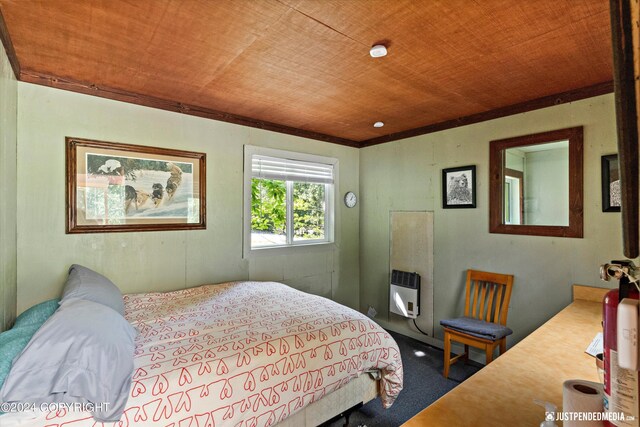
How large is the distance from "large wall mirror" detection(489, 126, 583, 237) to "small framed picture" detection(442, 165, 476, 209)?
188 mm

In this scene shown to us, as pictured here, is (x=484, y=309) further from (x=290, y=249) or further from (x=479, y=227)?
(x=290, y=249)

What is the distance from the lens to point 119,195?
103 inches

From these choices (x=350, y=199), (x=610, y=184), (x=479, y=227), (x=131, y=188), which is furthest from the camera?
(x=350, y=199)

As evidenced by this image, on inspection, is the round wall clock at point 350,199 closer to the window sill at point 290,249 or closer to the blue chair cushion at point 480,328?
the window sill at point 290,249

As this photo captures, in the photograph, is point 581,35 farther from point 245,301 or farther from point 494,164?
point 245,301

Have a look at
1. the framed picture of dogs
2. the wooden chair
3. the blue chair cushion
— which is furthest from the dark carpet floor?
the framed picture of dogs

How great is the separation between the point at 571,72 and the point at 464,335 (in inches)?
88.4

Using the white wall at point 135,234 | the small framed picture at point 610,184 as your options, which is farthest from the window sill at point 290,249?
the small framed picture at point 610,184

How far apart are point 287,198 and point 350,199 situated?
0.97m

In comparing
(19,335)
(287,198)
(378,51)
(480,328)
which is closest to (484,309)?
(480,328)

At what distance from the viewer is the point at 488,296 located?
3.06 meters

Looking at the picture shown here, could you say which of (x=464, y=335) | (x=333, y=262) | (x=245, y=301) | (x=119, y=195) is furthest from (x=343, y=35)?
(x=333, y=262)

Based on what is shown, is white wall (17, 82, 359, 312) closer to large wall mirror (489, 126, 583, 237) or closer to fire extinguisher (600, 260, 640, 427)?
large wall mirror (489, 126, 583, 237)

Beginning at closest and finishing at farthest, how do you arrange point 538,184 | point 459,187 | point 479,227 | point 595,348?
point 595,348
point 538,184
point 479,227
point 459,187
